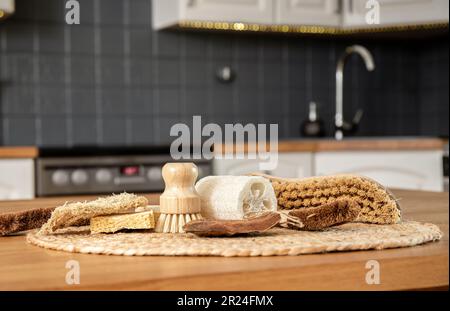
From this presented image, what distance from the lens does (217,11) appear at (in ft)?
10.1

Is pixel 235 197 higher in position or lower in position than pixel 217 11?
lower

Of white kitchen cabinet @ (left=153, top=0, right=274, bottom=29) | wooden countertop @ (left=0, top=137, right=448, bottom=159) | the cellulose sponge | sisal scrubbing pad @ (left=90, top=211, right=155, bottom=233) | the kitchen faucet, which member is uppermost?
white kitchen cabinet @ (left=153, top=0, right=274, bottom=29)

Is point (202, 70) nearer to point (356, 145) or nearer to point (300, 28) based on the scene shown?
point (300, 28)

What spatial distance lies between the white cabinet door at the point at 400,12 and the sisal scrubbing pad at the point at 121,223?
2.71 metres

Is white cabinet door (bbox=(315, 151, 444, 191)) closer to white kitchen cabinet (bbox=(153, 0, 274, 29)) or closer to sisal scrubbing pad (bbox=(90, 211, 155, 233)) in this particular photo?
white kitchen cabinet (bbox=(153, 0, 274, 29))

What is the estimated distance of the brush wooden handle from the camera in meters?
0.81

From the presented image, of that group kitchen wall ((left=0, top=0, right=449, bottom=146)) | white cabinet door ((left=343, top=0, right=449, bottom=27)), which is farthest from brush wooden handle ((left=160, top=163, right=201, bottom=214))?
white cabinet door ((left=343, top=0, right=449, bottom=27))

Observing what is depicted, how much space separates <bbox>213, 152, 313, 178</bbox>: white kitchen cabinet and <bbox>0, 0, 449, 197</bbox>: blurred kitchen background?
0.16 ft

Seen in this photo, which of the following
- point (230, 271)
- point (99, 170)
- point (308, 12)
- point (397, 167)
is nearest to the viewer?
point (230, 271)

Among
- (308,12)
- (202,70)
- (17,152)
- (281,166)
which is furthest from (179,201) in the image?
(202,70)

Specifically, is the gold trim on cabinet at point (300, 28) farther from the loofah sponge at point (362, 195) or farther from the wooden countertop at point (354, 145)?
the loofah sponge at point (362, 195)

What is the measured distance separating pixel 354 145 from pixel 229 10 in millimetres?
806

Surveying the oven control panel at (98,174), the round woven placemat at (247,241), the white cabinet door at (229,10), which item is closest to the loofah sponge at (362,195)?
the round woven placemat at (247,241)

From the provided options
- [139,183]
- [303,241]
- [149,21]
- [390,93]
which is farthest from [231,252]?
[390,93]
